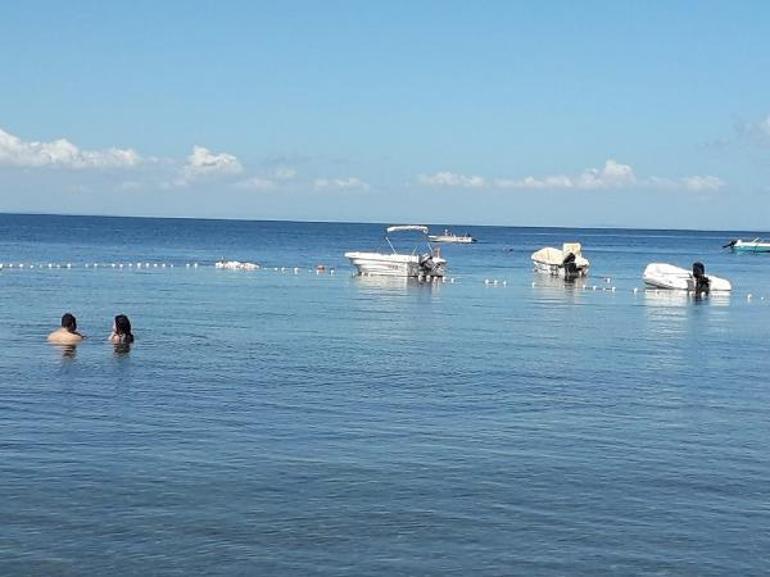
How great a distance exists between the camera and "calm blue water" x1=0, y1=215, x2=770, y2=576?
1625cm

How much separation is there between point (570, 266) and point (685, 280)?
1652 centimetres

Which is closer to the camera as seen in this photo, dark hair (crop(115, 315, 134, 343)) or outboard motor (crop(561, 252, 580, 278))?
dark hair (crop(115, 315, 134, 343))

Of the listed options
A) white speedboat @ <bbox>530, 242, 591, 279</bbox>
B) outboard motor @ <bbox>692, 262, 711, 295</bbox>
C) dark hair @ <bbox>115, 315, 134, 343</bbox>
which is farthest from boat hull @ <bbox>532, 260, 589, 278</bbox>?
dark hair @ <bbox>115, 315, 134, 343</bbox>

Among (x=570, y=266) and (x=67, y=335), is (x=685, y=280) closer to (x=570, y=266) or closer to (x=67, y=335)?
(x=570, y=266)

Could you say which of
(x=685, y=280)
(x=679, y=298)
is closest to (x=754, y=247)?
(x=685, y=280)

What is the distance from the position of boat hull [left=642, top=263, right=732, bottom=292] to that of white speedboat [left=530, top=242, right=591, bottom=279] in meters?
11.9

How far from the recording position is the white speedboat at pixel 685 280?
76.1 m

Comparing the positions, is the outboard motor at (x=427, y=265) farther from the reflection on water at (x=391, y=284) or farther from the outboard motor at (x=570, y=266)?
the outboard motor at (x=570, y=266)

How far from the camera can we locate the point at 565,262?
9350 cm

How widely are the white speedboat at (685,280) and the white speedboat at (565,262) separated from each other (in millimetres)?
11613

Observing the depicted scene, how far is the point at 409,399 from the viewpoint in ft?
94.2

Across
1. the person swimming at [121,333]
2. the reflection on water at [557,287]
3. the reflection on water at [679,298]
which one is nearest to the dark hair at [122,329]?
the person swimming at [121,333]

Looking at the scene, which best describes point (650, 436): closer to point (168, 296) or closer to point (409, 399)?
point (409, 399)

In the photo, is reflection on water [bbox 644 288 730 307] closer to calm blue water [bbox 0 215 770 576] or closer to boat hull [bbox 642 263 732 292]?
boat hull [bbox 642 263 732 292]
